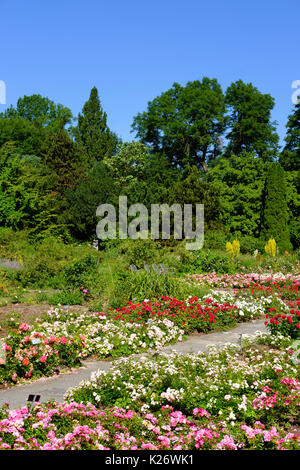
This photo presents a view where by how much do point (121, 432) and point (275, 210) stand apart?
19.4m

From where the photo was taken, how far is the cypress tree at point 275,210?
21.3 metres

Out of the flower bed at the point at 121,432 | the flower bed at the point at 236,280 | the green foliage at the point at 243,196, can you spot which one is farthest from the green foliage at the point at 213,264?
the green foliage at the point at 243,196

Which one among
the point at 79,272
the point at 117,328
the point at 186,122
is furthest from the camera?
the point at 186,122

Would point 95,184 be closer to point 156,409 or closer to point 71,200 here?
point 71,200

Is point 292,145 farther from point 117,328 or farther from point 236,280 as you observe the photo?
point 117,328

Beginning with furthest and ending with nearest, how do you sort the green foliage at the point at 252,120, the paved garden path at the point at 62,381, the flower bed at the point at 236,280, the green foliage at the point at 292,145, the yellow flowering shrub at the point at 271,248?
1. the green foliage at the point at 252,120
2. the green foliage at the point at 292,145
3. the yellow flowering shrub at the point at 271,248
4. the flower bed at the point at 236,280
5. the paved garden path at the point at 62,381

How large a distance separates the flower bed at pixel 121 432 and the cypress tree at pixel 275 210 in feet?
60.1

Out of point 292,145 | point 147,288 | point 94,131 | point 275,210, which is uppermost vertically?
point 94,131

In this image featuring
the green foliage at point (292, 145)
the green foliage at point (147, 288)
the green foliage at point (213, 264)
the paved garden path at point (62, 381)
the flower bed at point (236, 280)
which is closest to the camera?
the paved garden path at point (62, 381)

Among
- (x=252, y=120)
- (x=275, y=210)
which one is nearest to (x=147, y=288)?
(x=275, y=210)

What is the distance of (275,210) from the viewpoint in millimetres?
21594

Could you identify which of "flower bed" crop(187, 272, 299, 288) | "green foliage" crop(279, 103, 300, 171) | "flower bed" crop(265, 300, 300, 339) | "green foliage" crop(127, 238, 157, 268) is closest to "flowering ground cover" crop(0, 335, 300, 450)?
"flower bed" crop(265, 300, 300, 339)

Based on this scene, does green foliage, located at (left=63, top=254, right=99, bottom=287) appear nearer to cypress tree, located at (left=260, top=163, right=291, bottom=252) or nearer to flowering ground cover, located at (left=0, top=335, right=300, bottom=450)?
flowering ground cover, located at (left=0, top=335, right=300, bottom=450)

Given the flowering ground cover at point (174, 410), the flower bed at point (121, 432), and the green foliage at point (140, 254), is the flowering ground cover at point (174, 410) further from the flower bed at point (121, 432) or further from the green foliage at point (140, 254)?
the green foliage at point (140, 254)
